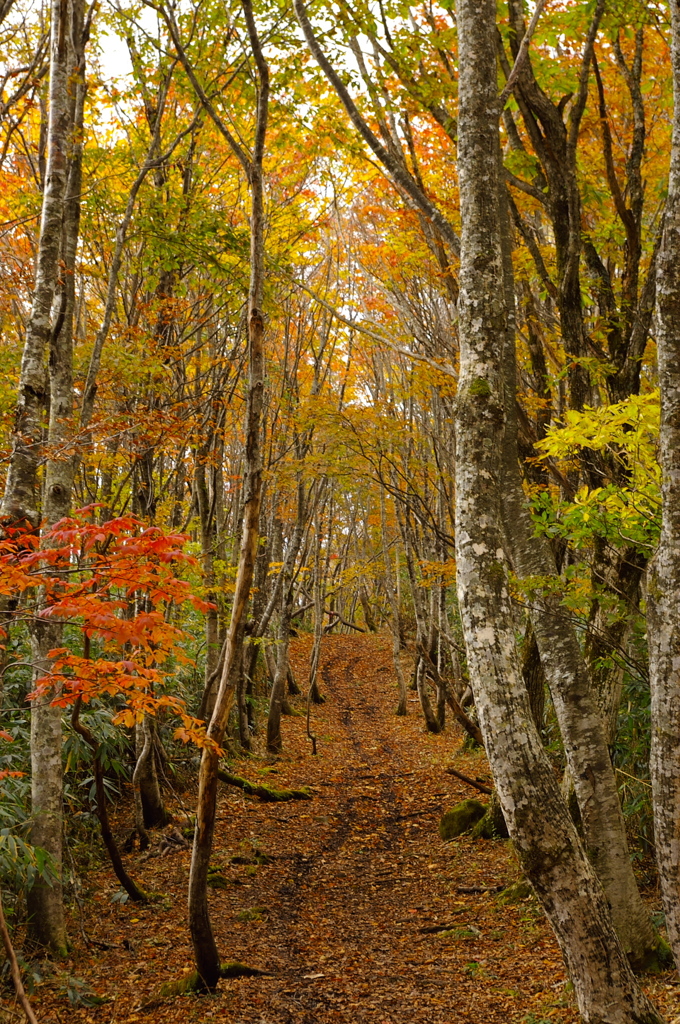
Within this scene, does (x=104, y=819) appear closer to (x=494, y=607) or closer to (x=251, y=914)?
(x=251, y=914)

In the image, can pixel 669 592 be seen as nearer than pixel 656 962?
Yes

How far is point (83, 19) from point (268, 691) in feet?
41.6

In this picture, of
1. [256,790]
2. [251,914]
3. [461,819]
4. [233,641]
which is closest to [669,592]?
[233,641]

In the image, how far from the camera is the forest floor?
4.51 m

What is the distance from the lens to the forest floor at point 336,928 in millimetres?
4512

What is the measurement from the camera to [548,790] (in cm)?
308

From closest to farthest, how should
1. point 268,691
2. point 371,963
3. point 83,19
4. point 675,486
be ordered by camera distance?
point 675,486 < point 371,963 < point 83,19 < point 268,691

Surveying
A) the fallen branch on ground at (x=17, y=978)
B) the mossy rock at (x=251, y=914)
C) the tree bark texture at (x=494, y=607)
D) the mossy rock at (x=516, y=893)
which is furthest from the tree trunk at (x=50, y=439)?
the mossy rock at (x=516, y=893)

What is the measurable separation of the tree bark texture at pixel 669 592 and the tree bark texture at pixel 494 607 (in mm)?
497

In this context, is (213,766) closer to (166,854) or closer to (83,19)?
(166,854)

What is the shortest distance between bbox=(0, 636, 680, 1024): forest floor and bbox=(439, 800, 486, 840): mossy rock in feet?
0.53

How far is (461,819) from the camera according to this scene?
8.05m

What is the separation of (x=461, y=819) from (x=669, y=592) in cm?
560

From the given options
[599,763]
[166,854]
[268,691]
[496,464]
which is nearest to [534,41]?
[496,464]
